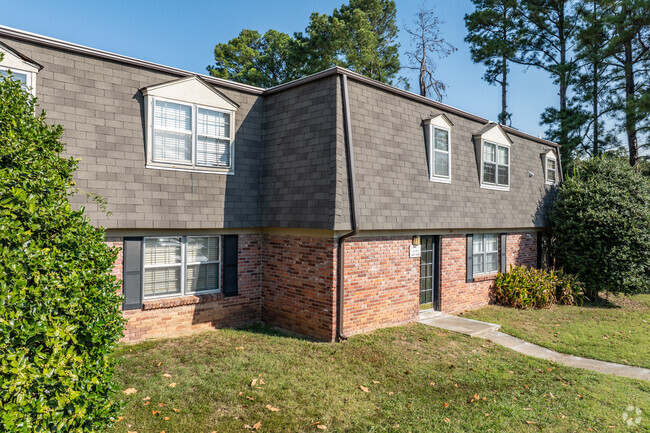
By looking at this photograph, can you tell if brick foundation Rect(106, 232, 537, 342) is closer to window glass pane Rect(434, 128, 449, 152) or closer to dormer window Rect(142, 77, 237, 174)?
dormer window Rect(142, 77, 237, 174)

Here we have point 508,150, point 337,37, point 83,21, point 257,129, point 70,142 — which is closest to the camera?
point 70,142

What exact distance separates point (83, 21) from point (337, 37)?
47.8 ft

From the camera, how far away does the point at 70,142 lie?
23.9 ft

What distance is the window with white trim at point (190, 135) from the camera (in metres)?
8.35

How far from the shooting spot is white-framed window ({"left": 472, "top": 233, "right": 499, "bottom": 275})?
12.5 m

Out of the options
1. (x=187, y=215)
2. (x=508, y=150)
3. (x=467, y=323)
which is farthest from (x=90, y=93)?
(x=508, y=150)

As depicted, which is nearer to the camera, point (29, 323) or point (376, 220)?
point (29, 323)

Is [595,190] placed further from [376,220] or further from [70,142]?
[70,142]

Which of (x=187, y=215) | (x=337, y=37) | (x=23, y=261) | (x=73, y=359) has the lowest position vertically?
(x=73, y=359)

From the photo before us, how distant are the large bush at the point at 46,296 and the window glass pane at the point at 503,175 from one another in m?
12.2

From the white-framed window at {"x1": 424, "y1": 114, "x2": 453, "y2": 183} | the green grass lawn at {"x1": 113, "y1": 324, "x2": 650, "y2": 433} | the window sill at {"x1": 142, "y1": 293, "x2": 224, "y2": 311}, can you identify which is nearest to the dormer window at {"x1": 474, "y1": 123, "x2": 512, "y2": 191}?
the white-framed window at {"x1": 424, "y1": 114, "x2": 453, "y2": 183}

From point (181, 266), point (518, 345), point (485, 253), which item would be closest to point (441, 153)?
point (485, 253)

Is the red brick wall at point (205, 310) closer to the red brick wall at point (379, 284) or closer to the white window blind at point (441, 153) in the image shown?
the red brick wall at point (379, 284)

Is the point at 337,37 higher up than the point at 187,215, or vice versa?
the point at 337,37
